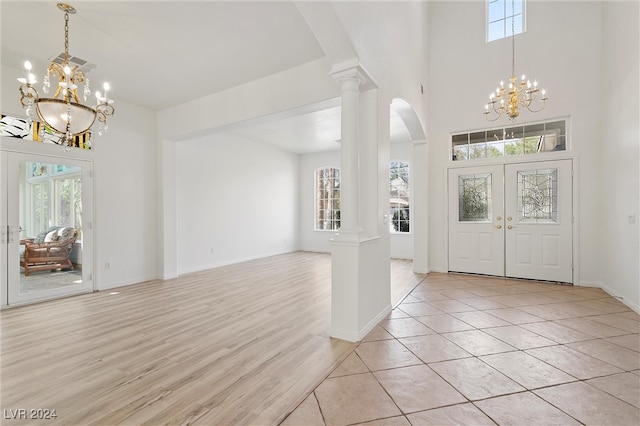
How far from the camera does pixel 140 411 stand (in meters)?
1.78

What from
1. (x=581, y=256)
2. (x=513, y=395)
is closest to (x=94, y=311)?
(x=513, y=395)

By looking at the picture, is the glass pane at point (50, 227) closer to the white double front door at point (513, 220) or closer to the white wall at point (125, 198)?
the white wall at point (125, 198)

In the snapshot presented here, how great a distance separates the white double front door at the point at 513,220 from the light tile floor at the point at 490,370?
4.36 ft

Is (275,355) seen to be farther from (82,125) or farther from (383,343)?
(82,125)

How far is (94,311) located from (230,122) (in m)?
3.15

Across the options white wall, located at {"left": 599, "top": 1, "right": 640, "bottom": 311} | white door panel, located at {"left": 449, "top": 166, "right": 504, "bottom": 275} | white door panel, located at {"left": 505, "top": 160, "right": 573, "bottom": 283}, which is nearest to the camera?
white wall, located at {"left": 599, "top": 1, "right": 640, "bottom": 311}

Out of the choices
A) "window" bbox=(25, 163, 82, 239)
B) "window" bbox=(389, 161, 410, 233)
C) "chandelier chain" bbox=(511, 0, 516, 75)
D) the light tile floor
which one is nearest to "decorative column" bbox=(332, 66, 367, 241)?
the light tile floor

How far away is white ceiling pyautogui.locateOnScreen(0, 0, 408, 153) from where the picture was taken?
288 centimetres

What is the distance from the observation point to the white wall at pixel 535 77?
4.60m

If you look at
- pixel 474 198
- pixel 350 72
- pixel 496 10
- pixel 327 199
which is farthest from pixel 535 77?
pixel 327 199

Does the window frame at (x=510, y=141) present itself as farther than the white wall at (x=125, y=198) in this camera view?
Yes

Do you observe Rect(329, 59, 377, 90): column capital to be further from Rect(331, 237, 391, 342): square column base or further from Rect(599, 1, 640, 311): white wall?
Rect(599, 1, 640, 311): white wall

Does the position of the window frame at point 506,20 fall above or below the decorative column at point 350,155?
above

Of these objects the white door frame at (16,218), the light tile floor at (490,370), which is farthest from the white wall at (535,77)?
the white door frame at (16,218)
